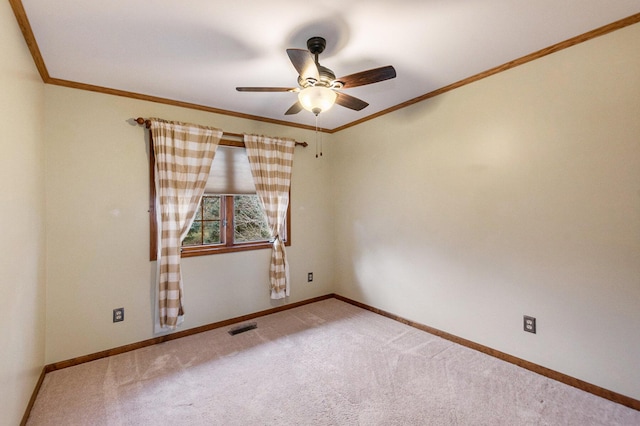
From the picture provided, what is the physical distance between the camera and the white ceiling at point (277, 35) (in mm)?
1742

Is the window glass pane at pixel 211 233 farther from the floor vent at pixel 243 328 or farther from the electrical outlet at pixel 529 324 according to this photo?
the electrical outlet at pixel 529 324

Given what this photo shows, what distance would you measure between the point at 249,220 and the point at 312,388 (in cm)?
210

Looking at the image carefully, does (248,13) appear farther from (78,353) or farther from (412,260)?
(78,353)

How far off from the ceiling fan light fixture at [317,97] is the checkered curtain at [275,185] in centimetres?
153

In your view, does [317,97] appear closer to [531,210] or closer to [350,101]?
[350,101]

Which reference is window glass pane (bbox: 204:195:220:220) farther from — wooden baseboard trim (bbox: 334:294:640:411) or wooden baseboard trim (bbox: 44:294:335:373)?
wooden baseboard trim (bbox: 334:294:640:411)

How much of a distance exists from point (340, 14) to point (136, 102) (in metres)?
2.19

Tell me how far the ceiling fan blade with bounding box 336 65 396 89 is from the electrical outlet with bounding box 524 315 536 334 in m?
2.16

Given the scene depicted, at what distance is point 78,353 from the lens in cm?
258

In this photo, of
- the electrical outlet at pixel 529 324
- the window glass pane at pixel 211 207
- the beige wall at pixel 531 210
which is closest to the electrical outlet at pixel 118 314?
the window glass pane at pixel 211 207

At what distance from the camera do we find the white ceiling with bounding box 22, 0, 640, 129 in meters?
1.74

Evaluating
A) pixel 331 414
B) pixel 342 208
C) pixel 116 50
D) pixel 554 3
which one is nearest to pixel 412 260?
pixel 342 208

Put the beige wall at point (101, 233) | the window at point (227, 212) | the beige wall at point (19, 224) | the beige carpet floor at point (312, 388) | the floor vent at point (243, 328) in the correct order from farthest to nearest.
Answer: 1. the window at point (227, 212)
2. the floor vent at point (243, 328)
3. the beige wall at point (101, 233)
4. the beige carpet floor at point (312, 388)
5. the beige wall at point (19, 224)

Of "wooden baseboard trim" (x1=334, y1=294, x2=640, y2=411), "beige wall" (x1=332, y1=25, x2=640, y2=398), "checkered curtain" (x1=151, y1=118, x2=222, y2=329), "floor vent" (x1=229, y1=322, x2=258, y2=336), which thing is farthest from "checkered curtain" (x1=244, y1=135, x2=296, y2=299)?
"wooden baseboard trim" (x1=334, y1=294, x2=640, y2=411)
